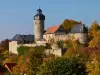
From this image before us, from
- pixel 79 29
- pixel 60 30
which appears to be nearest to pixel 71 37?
pixel 79 29

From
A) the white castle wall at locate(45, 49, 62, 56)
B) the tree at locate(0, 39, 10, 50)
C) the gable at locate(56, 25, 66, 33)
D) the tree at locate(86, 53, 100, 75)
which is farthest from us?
the tree at locate(0, 39, 10, 50)

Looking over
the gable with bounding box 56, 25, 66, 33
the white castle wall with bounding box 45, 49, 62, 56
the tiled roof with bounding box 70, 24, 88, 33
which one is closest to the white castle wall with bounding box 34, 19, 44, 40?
the gable with bounding box 56, 25, 66, 33

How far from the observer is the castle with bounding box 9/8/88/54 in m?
72.9

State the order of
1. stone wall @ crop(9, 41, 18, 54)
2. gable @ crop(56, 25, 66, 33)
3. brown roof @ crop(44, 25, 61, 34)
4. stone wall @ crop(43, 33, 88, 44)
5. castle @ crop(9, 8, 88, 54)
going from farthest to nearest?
stone wall @ crop(9, 41, 18, 54) < brown roof @ crop(44, 25, 61, 34) < gable @ crop(56, 25, 66, 33) < castle @ crop(9, 8, 88, 54) < stone wall @ crop(43, 33, 88, 44)

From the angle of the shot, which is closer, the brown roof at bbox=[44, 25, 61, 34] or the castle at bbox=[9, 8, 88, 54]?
the castle at bbox=[9, 8, 88, 54]

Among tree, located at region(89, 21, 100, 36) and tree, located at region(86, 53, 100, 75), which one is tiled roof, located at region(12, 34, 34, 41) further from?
tree, located at region(86, 53, 100, 75)

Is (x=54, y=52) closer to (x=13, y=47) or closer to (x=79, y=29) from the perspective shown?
(x=79, y=29)

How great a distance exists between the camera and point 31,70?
52.6 metres

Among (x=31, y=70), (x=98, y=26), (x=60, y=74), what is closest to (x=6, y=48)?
(x=98, y=26)

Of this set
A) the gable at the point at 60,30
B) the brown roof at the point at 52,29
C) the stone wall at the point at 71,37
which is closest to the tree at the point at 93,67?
the stone wall at the point at 71,37

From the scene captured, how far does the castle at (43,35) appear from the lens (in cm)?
7288

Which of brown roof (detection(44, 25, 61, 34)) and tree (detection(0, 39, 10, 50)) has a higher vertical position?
brown roof (detection(44, 25, 61, 34))

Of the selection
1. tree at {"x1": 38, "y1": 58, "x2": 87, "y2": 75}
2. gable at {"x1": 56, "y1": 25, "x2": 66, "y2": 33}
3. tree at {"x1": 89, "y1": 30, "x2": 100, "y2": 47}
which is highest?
gable at {"x1": 56, "y1": 25, "x2": 66, "y2": 33}

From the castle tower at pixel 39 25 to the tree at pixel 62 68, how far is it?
105 ft
